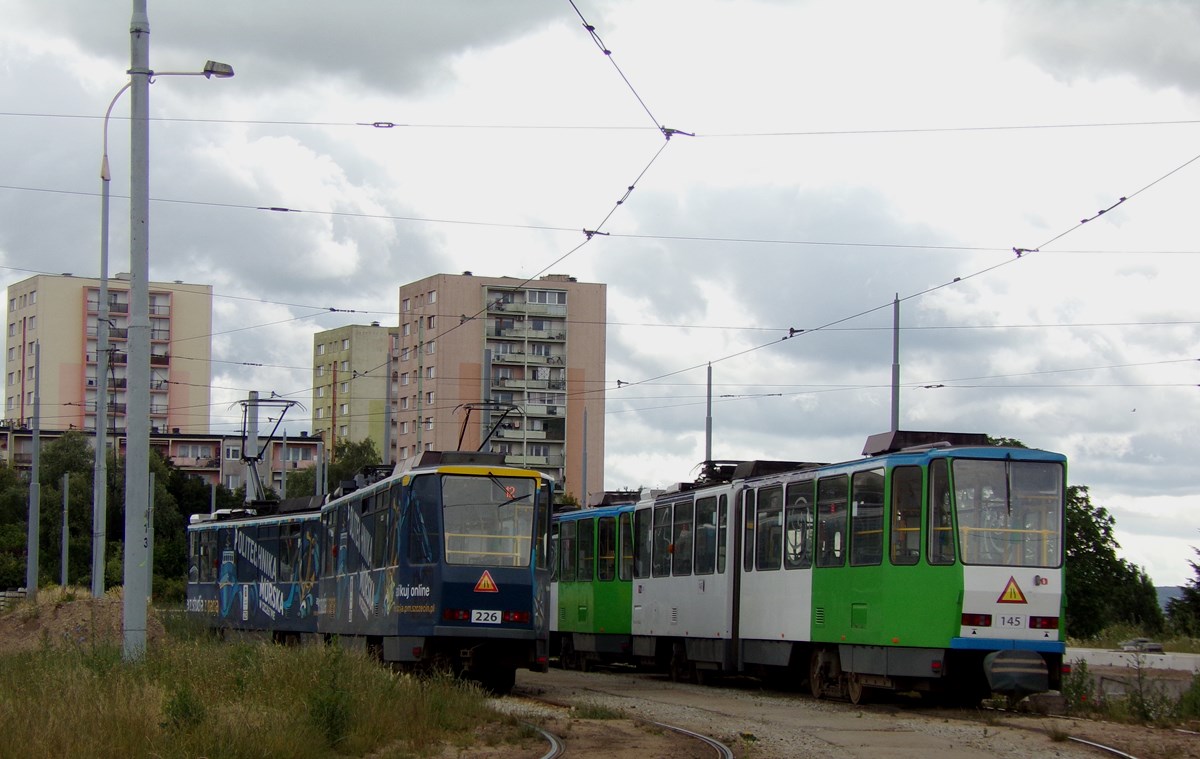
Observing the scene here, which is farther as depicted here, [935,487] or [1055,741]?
[935,487]

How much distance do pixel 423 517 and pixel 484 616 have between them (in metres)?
1.44

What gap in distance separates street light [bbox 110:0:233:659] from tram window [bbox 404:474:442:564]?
4.22 meters

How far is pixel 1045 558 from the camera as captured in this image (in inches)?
690

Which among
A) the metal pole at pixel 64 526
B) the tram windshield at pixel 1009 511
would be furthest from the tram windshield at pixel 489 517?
the metal pole at pixel 64 526

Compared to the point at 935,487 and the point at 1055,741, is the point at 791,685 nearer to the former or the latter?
the point at 935,487

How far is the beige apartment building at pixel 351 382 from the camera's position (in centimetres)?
12369

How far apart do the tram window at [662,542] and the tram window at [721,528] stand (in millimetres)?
2159

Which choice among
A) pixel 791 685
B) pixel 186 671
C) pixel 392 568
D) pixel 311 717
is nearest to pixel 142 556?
pixel 186 671

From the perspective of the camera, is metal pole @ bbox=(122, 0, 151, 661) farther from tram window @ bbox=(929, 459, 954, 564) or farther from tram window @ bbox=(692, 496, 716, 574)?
tram window @ bbox=(692, 496, 716, 574)

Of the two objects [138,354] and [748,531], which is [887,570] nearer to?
[748,531]

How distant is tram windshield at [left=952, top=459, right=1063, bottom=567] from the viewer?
1745cm

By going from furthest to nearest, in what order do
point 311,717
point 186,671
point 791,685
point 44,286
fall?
point 44,286, point 791,685, point 186,671, point 311,717

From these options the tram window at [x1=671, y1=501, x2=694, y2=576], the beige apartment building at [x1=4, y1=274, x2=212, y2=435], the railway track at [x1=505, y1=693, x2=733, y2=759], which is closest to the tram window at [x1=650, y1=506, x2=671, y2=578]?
the tram window at [x1=671, y1=501, x2=694, y2=576]

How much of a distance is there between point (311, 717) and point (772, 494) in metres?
9.92
